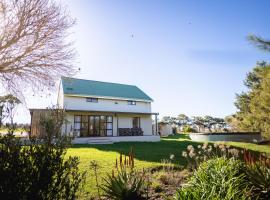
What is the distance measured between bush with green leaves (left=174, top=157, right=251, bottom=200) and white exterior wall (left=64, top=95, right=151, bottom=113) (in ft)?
74.9

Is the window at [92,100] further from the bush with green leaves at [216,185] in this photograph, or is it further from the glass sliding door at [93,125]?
the bush with green leaves at [216,185]

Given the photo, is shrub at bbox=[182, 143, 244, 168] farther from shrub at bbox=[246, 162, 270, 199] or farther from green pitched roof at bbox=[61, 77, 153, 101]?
green pitched roof at bbox=[61, 77, 153, 101]

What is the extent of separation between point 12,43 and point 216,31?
11234 millimetres

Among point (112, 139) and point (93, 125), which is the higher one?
point (93, 125)

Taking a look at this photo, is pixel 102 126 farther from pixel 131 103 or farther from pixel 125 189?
pixel 125 189

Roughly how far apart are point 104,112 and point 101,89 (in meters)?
4.89

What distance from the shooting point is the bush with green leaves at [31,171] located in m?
3.48

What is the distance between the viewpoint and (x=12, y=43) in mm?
14234

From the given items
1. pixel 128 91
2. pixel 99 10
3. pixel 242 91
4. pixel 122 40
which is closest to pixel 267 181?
pixel 99 10

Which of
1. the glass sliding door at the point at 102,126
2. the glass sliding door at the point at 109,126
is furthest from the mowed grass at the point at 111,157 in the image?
the glass sliding door at the point at 109,126

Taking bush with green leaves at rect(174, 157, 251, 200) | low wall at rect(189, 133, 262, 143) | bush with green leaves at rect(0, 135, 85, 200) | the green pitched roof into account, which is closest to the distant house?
the green pitched roof

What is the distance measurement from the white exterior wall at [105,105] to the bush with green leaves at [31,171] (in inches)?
916

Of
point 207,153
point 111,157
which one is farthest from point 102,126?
point 207,153

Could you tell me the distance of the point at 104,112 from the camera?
96.6 feet
